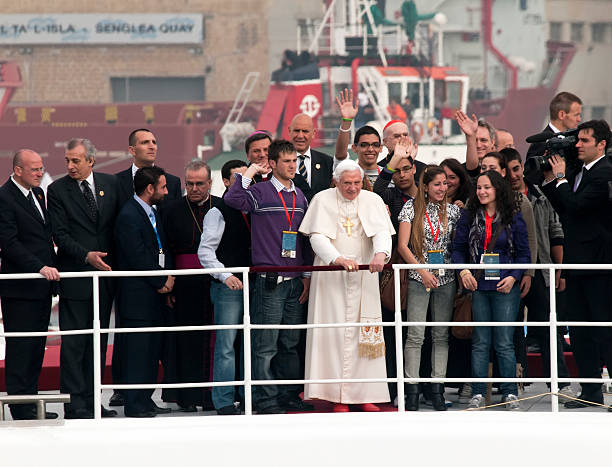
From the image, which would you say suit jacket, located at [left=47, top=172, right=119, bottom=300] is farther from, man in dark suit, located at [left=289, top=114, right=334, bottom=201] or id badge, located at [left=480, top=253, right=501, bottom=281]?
id badge, located at [left=480, top=253, right=501, bottom=281]

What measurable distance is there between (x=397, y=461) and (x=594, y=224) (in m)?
1.61

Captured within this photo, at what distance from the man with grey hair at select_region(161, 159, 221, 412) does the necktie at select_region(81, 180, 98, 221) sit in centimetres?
35

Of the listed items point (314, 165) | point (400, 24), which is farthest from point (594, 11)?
point (314, 165)

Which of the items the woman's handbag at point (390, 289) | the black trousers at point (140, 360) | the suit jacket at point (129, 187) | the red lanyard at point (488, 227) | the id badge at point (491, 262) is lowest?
the black trousers at point (140, 360)

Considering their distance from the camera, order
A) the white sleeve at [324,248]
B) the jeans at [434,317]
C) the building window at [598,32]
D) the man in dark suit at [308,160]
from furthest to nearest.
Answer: the building window at [598,32], the man in dark suit at [308,160], the jeans at [434,317], the white sleeve at [324,248]

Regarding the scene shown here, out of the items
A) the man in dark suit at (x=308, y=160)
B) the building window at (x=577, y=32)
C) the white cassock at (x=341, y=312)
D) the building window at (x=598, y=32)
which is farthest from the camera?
the building window at (x=577, y=32)

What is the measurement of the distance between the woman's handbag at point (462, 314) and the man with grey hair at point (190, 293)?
49.9 inches

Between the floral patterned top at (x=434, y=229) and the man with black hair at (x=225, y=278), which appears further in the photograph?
the floral patterned top at (x=434, y=229)

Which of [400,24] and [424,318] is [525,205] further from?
[400,24]

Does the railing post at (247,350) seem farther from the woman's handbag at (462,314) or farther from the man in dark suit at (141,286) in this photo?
the woman's handbag at (462,314)

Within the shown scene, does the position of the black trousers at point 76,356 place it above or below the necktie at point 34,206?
below

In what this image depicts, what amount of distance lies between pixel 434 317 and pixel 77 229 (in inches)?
74.3

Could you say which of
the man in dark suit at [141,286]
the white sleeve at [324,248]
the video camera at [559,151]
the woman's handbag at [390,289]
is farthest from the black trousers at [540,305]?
the man in dark suit at [141,286]

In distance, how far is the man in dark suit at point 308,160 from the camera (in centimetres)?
548
